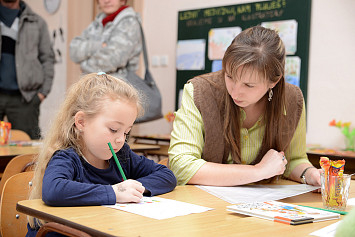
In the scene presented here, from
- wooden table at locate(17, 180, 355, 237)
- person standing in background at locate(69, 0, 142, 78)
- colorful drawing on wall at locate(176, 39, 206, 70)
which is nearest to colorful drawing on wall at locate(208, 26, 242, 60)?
colorful drawing on wall at locate(176, 39, 206, 70)

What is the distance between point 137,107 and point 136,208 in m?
0.43

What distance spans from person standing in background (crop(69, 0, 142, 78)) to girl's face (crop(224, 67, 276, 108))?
214 centimetres

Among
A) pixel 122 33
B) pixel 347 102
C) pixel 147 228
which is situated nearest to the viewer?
pixel 147 228

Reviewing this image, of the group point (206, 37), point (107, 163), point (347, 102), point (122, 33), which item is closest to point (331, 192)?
point (107, 163)

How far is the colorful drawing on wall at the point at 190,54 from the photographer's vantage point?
5562mm

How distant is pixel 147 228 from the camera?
102 cm

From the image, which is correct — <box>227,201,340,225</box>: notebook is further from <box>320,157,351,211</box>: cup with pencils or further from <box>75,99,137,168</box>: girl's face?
<box>75,99,137,168</box>: girl's face

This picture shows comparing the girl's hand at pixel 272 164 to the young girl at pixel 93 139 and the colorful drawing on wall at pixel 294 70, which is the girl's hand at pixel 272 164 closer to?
the young girl at pixel 93 139

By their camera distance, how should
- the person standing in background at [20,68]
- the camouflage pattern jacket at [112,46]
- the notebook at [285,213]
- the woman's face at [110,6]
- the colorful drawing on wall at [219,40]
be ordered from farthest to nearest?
the colorful drawing on wall at [219,40] < the person standing in background at [20,68] < the woman's face at [110,6] < the camouflage pattern jacket at [112,46] < the notebook at [285,213]

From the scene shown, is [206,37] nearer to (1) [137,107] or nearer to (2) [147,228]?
(1) [137,107]

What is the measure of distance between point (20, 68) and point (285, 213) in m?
3.64

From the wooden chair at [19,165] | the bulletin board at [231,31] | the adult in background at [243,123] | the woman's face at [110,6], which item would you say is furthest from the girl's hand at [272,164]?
the bulletin board at [231,31]

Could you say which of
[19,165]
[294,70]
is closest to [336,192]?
[19,165]

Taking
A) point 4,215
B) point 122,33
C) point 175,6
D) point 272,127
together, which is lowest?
point 4,215
